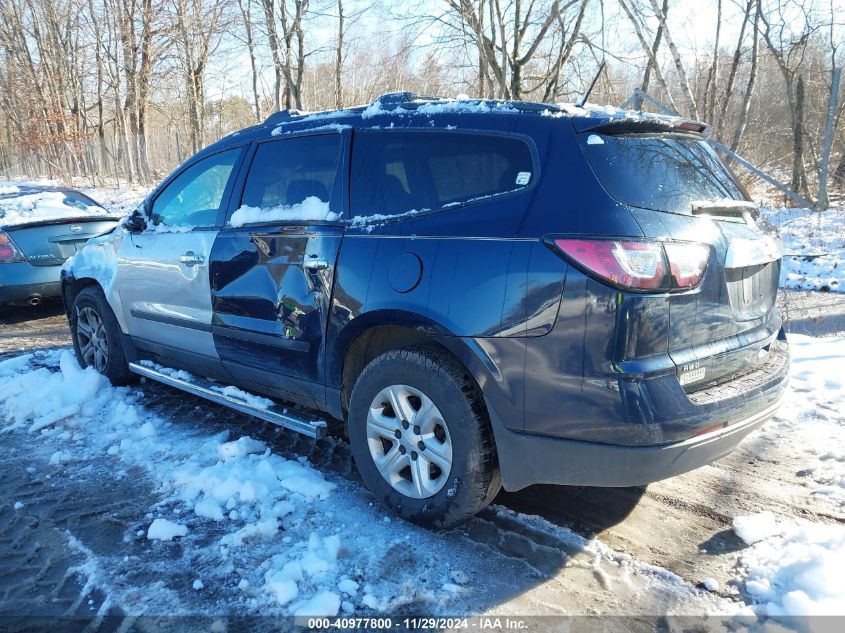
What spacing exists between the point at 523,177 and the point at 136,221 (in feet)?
10.5

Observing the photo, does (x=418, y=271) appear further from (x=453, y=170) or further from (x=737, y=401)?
(x=737, y=401)

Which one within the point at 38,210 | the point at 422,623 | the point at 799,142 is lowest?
the point at 422,623

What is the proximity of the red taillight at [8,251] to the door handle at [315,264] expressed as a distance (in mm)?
5234

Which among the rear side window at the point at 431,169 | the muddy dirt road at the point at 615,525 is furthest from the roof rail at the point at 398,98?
the muddy dirt road at the point at 615,525

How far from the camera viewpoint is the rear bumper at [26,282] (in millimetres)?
6629

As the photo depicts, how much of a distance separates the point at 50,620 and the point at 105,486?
1.06 m

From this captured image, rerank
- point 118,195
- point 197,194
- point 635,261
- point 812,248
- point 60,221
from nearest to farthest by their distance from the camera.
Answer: point 635,261, point 197,194, point 60,221, point 812,248, point 118,195

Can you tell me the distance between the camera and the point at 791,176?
14727 millimetres

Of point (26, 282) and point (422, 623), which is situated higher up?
point (26, 282)

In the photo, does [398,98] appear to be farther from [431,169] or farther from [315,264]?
[315,264]

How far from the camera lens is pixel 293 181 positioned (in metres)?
3.48

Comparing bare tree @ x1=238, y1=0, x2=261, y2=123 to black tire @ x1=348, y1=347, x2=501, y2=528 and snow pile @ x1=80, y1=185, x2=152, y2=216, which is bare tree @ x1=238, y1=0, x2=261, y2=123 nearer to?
snow pile @ x1=80, y1=185, x2=152, y2=216

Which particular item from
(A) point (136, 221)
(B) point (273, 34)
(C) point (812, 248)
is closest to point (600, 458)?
(A) point (136, 221)

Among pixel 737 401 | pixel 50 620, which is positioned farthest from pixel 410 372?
pixel 50 620
